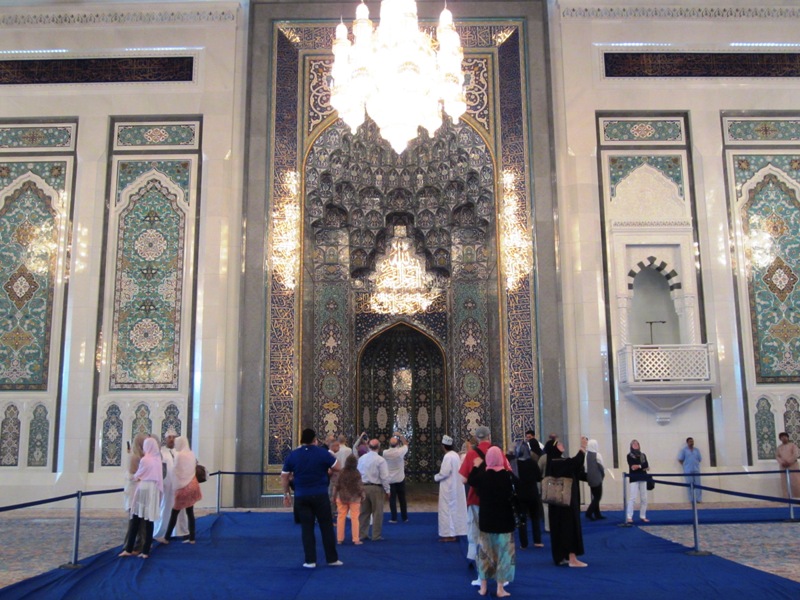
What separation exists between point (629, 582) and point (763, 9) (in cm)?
821

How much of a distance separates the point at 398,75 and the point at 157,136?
446 cm

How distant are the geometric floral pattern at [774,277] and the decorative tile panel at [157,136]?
669cm

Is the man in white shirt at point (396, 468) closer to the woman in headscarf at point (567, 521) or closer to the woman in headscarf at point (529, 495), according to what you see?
the woman in headscarf at point (529, 495)

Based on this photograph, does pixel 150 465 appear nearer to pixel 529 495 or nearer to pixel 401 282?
pixel 529 495

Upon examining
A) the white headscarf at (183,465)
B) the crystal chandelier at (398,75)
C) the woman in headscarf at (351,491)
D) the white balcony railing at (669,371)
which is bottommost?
the woman in headscarf at (351,491)

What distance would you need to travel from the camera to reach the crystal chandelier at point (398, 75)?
6711 millimetres

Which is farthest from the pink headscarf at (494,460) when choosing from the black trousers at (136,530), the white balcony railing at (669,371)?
the white balcony railing at (669,371)

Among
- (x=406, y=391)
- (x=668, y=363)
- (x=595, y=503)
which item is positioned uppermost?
(x=668, y=363)

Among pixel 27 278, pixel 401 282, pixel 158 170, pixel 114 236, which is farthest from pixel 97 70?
pixel 401 282

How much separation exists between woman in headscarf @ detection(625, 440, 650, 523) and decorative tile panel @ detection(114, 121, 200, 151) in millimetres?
6227

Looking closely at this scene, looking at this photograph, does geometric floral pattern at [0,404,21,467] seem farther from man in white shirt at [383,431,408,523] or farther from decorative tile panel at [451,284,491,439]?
decorative tile panel at [451,284,491,439]

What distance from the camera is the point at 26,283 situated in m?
9.60

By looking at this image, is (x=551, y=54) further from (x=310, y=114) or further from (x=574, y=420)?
(x=574, y=420)

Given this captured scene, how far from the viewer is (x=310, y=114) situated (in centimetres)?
1031
